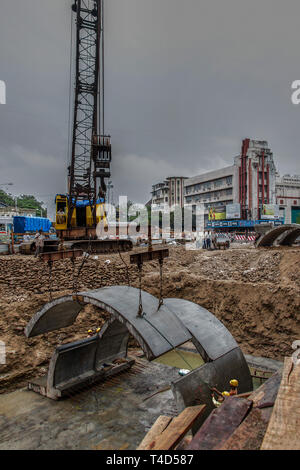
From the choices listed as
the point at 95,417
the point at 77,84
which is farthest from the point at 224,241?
the point at 95,417

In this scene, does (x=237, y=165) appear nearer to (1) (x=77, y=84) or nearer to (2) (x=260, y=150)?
(2) (x=260, y=150)

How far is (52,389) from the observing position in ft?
22.3

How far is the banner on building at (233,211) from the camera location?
50891 mm

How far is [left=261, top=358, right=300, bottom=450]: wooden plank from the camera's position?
2.43 m

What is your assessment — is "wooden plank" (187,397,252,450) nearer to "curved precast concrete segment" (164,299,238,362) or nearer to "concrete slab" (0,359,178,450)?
"curved precast concrete segment" (164,299,238,362)

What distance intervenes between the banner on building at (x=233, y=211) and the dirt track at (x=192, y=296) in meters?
35.6

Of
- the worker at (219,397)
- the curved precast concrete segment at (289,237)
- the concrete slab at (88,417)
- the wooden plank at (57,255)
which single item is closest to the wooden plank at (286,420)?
the worker at (219,397)

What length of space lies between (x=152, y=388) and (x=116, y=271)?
788 cm

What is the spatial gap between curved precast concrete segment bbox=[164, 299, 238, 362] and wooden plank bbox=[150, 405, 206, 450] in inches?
80.7

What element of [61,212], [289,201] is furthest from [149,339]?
[289,201]

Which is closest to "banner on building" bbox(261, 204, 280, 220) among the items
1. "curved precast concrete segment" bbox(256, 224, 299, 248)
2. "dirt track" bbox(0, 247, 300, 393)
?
"curved precast concrete segment" bbox(256, 224, 299, 248)

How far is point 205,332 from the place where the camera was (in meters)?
6.48

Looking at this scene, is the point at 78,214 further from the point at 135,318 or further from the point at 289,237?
the point at 135,318

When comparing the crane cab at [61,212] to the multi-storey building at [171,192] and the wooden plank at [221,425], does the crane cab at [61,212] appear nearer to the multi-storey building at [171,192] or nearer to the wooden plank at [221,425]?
the wooden plank at [221,425]
